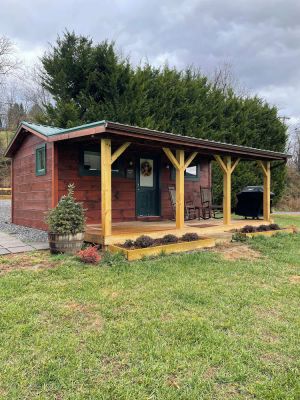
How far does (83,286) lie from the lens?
12.6 ft

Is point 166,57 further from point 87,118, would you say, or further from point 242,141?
point 87,118

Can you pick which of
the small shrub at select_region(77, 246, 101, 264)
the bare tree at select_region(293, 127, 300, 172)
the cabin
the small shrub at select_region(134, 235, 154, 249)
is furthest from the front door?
the bare tree at select_region(293, 127, 300, 172)

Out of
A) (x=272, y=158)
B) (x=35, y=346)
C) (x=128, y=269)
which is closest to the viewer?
(x=35, y=346)

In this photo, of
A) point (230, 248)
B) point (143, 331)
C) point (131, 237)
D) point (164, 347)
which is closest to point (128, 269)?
point (131, 237)

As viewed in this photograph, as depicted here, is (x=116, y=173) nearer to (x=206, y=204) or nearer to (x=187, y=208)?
(x=187, y=208)

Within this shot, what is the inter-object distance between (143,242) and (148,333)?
3.03 m

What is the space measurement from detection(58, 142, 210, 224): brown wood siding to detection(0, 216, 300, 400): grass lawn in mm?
3072

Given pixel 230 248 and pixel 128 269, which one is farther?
pixel 230 248

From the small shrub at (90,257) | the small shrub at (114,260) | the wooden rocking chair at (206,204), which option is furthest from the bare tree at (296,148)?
the small shrub at (90,257)

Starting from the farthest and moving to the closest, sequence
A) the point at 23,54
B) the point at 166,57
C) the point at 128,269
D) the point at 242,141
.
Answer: the point at 23,54 → the point at 166,57 → the point at 242,141 → the point at 128,269

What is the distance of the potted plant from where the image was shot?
5312 mm

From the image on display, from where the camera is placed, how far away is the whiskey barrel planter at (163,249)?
5.32 m

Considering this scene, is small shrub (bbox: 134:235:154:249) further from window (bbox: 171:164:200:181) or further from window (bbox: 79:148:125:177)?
window (bbox: 171:164:200:181)

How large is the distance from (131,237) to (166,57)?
1530 cm
